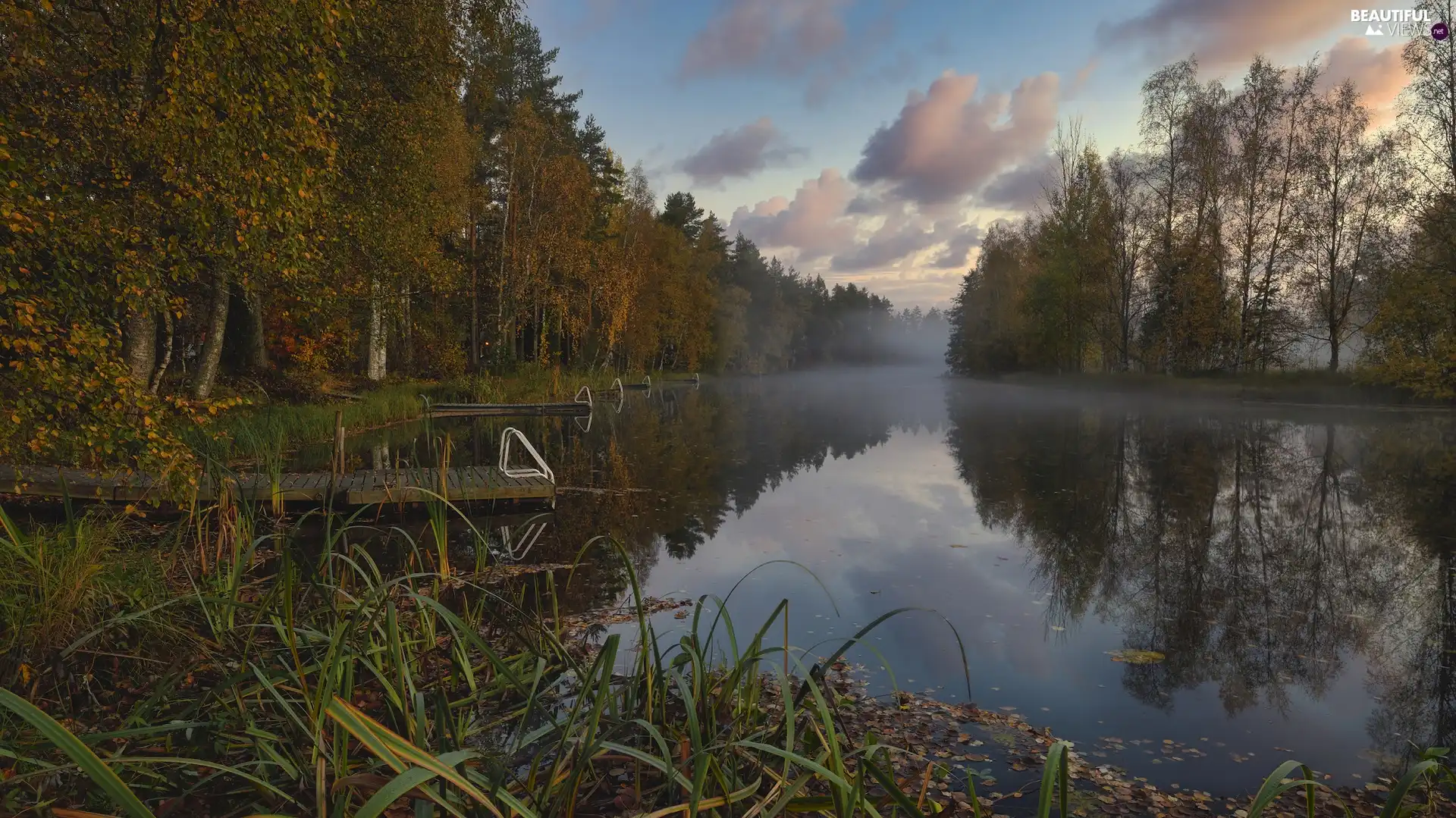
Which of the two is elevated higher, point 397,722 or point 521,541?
point 397,722

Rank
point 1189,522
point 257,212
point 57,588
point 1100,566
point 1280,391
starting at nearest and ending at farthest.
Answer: point 57,588
point 257,212
point 1100,566
point 1189,522
point 1280,391

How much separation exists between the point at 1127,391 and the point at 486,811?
40483mm

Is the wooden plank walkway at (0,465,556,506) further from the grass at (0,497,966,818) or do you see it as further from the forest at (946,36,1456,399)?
the forest at (946,36,1456,399)

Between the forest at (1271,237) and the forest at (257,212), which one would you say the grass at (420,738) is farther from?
the forest at (1271,237)

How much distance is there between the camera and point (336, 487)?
937cm

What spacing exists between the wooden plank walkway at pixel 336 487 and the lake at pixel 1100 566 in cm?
50

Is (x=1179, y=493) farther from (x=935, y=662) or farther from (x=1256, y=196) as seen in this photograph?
(x=1256, y=196)

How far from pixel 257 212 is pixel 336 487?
466 cm

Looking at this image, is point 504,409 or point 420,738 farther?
point 504,409

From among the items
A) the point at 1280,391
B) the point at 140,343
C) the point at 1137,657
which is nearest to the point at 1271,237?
the point at 1280,391

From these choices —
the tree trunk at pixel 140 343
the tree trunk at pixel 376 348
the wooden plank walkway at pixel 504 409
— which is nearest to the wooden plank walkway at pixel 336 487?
the tree trunk at pixel 140 343

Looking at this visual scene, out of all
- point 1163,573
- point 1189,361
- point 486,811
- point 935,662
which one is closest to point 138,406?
point 486,811

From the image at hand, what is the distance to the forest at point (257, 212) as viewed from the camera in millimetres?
4715

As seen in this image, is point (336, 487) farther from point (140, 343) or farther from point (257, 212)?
point (140, 343)
